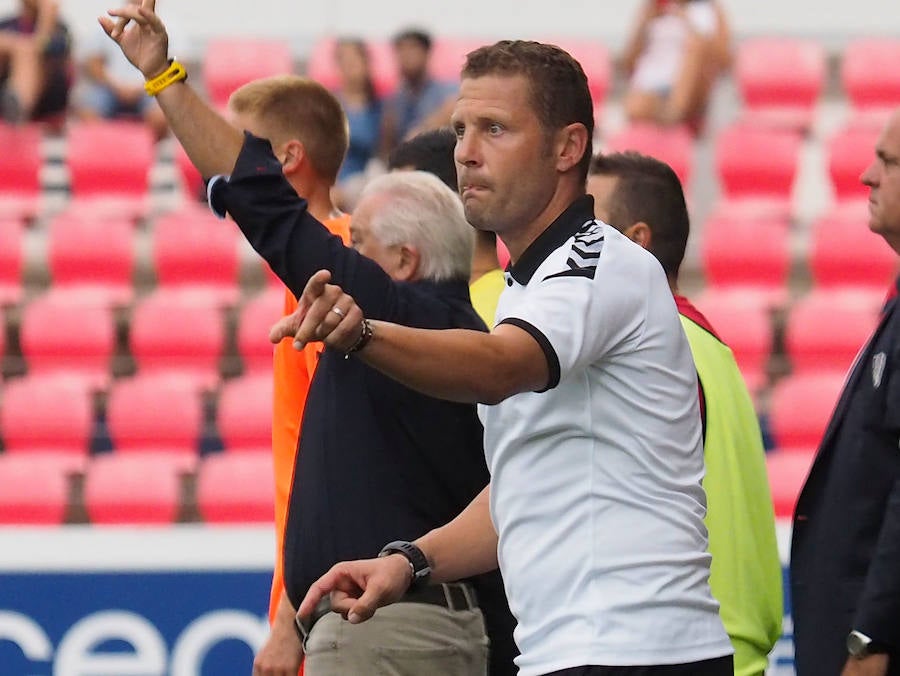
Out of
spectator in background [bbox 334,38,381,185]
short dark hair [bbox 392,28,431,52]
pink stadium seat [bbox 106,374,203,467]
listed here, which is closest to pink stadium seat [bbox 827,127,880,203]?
short dark hair [bbox 392,28,431,52]

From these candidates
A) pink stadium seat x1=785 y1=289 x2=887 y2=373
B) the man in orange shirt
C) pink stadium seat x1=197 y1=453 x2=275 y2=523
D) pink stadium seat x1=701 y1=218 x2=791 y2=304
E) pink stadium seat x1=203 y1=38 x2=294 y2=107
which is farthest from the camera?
pink stadium seat x1=203 y1=38 x2=294 y2=107

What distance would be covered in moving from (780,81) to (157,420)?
4694mm

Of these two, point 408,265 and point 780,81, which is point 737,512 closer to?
point 408,265

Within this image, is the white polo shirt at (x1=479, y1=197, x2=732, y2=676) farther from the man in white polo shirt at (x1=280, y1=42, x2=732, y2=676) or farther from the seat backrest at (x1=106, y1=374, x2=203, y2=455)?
the seat backrest at (x1=106, y1=374, x2=203, y2=455)

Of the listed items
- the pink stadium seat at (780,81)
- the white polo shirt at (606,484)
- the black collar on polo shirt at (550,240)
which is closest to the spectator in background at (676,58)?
the pink stadium seat at (780,81)

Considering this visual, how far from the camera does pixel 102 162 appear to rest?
32.6ft

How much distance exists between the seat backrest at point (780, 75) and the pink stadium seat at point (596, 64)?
2.59 feet

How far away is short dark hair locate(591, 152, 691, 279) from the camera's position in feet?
11.6

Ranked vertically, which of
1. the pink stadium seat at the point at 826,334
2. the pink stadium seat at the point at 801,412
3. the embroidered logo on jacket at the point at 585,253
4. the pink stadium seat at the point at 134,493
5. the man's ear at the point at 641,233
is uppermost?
the embroidered logo on jacket at the point at 585,253

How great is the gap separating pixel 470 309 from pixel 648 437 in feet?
2.30

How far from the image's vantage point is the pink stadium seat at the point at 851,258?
27.7 ft

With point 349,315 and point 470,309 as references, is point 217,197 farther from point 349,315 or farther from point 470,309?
point 470,309

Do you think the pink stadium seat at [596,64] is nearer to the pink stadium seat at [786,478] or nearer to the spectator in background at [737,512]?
the pink stadium seat at [786,478]

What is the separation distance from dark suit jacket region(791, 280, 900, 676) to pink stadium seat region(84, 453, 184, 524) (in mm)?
4433
